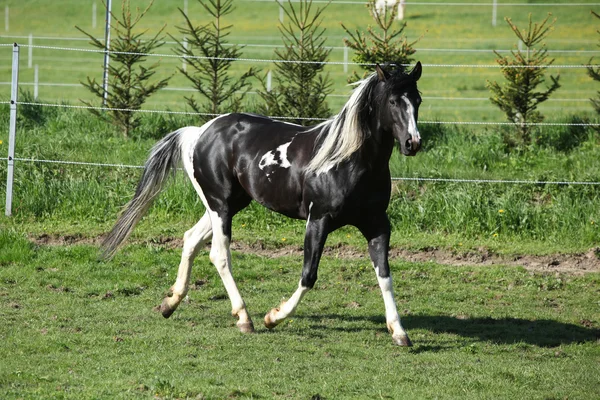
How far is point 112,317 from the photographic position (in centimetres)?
662

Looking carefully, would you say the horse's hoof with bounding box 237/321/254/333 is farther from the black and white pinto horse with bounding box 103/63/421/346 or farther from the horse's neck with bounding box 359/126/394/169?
the horse's neck with bounding box 359/126/394/169

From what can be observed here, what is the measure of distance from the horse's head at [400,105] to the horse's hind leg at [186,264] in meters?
2.02

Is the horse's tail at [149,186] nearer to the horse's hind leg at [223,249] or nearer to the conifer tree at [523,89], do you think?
the horse's hind leg at [223,249]

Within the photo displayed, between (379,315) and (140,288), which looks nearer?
(379,315)

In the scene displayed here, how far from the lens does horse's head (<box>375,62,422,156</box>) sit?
18.2 ft

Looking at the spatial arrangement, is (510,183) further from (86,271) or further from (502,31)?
(502,31)

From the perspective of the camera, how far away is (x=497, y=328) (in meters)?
6.59

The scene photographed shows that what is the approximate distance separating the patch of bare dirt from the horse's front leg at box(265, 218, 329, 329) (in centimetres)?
278

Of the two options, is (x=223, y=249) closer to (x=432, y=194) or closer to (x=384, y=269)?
(x=384, y=269)

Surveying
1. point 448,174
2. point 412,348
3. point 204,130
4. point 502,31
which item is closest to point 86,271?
point 204,130

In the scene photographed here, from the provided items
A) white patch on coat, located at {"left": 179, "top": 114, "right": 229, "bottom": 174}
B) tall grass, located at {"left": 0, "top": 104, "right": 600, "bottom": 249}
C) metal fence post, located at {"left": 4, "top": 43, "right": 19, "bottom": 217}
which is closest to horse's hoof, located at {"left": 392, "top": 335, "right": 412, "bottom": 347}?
white patch on coat, located at {"left": 179, "top": 114, "right": 229, "bottom": 174}

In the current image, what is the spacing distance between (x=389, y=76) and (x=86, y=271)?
3.94 metres

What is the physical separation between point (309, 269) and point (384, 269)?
56cm

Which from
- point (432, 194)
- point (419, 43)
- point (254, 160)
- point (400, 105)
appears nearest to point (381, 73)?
point (400, 105)
